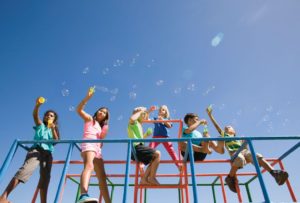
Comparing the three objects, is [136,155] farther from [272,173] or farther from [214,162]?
[272,173]

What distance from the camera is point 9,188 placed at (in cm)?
334

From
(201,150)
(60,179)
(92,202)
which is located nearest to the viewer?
(92,202)

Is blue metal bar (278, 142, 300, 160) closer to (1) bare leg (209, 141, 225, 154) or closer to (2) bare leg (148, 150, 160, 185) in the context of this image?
(1) bare leg (209, 141, 225, 154)

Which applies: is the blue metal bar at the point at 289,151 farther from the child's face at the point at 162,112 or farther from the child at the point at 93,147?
the child at the point at 93,147

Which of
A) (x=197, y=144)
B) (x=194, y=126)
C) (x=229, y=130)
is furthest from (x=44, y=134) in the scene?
(x=229, y=130)

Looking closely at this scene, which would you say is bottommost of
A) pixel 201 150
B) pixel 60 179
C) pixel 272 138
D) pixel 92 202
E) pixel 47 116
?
pixel 92 202

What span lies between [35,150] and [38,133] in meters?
0.44

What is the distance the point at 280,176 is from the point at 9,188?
14.9 ft

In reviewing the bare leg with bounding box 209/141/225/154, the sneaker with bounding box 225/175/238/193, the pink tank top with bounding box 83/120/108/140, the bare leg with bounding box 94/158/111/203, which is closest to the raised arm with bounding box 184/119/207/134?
the bare leg with bounding box 209/141/225/154

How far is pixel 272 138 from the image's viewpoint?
310cm

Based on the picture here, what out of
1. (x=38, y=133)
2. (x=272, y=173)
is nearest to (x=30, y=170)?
(x=38, y=133)

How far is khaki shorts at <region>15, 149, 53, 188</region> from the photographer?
3543 mm

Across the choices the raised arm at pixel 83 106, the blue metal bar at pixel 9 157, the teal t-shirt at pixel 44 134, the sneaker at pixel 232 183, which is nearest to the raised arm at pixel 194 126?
the sneaker at pixel 232 183

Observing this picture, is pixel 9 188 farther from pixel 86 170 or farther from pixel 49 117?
pixel 49 117
